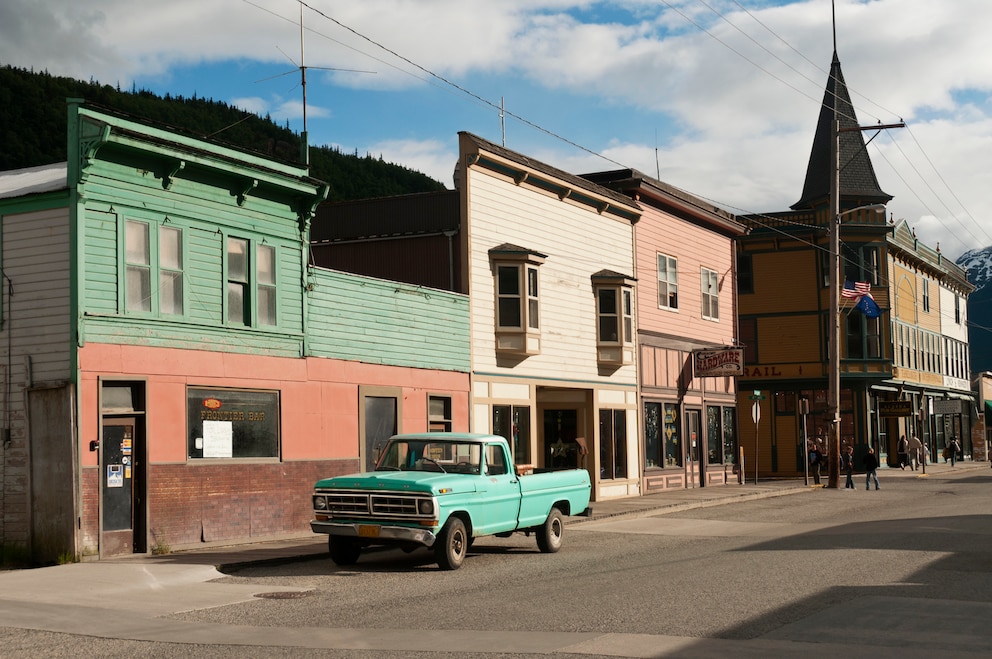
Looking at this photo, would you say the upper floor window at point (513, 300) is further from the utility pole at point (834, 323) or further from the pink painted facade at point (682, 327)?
the utility pole at point (834, 323)

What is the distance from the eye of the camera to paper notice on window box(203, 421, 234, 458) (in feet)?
66.2

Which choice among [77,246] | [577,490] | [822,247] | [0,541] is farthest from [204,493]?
[822,247]

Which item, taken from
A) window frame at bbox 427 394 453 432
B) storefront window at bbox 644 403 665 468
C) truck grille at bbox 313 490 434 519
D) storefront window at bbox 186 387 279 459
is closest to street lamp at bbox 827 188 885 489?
storefront window at bbox 644 403 665 468

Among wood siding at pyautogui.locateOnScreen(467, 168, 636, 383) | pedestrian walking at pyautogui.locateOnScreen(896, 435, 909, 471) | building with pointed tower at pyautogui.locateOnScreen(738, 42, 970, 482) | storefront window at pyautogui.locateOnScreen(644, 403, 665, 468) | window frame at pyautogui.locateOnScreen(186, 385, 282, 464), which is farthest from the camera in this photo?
pedestrian walking at pyautogui.locateOnScreen(896, 435, 909, 471)

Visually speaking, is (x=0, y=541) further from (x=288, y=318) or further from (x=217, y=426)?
(x=288, y=318)

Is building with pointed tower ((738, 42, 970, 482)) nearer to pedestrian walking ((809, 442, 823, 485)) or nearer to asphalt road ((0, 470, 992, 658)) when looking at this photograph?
pedestrian walking ((809, 442, 823, 485))

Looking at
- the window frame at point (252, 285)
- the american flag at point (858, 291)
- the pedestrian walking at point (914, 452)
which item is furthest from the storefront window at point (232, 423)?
the pedestrian walking at point (914, 452)

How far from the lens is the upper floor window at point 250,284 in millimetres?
21078

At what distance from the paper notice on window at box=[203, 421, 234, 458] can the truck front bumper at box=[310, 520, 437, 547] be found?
4594 millimetres

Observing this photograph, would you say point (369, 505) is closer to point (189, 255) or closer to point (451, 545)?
point (451, 545)

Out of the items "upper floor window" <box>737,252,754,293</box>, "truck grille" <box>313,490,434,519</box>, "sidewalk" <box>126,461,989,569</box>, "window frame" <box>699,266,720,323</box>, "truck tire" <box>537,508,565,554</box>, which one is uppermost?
"upper floor window" <box>737,252,754,293</box>

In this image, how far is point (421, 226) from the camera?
28141mm

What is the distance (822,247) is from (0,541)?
41121 millimetres

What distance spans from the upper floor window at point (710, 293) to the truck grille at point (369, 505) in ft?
82.7
